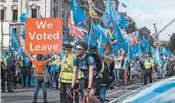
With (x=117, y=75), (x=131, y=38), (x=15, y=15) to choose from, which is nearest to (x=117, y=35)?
(x=117, y=75)

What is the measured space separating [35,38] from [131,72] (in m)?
15.6

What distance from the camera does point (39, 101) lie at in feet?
54.5

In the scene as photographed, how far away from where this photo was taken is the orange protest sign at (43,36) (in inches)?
597

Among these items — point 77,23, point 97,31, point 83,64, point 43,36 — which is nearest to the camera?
point 83,64

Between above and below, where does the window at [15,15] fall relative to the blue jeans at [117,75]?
above

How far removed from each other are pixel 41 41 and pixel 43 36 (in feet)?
0.51

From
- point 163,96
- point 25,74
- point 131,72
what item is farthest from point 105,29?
point 163,96

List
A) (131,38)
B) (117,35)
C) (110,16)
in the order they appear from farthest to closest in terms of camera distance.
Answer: (131,38) → (110,16) → (117,35)

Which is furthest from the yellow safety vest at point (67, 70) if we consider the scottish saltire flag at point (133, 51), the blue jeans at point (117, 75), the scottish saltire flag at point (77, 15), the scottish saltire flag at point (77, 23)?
the scottish saltire flag at point (133, 51)

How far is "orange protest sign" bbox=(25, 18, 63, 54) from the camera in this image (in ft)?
49.7

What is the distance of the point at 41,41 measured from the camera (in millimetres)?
15328

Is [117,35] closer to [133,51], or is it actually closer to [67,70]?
Answer: [133,51]

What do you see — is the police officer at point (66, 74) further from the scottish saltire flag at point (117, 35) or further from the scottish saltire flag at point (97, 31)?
the scottish saltire flag at point (117, 35)

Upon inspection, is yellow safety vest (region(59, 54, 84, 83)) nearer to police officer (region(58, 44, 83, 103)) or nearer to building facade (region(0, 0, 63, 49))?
police officer (region(58, 44, 83, 103))
